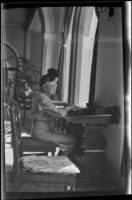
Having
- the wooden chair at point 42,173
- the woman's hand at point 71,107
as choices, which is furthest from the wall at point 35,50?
the wooden chair at point 42,173

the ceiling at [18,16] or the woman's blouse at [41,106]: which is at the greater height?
the ceiling at [18,16]

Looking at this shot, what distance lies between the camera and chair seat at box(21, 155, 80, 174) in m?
1.97

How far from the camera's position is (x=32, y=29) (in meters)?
1.90

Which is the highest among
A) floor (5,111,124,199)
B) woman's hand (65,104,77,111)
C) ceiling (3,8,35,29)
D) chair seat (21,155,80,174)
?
ceiling (3,8,35,29)

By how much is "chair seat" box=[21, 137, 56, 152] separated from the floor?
50 millimetres

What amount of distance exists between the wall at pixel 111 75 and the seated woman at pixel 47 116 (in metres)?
0.23

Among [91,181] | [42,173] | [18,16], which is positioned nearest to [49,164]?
[42,173]

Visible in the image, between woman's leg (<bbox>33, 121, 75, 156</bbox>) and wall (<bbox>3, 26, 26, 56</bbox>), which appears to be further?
woman's leg (<bbox>33, 121, 75, 156</bbox>)

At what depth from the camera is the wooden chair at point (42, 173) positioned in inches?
76.9

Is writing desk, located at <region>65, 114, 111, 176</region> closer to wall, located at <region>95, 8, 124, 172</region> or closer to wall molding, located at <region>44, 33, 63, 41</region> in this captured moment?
wall, located at <region>95, 8, 124, 172</region>

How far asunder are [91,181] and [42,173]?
0.94 ft

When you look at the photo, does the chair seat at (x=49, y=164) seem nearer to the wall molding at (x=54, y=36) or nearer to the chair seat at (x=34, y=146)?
the chair seat at (x=34, y=146)

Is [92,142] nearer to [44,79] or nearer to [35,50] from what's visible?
[44,79]

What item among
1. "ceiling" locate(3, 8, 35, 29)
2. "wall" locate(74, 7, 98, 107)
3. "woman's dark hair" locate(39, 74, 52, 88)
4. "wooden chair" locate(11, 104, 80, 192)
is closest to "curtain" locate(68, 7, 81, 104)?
"wall" locate(74, 7, 98, 107)
